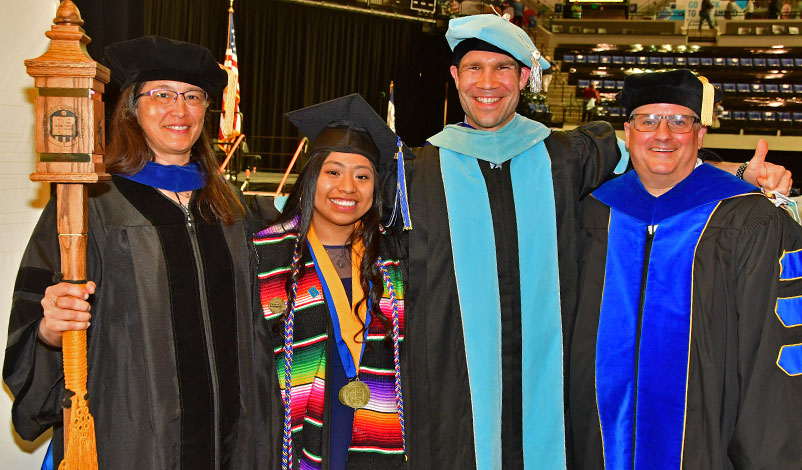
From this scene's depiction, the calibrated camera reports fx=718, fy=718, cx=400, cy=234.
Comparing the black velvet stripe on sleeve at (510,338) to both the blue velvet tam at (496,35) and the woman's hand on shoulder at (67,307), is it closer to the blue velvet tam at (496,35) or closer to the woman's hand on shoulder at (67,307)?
the blue velvet tam at (496,35)

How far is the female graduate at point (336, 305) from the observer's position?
7.72 ft

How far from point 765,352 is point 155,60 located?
7.15 ft

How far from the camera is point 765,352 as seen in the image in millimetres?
2371

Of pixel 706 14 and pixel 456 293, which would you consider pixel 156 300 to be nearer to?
pixel 456 293

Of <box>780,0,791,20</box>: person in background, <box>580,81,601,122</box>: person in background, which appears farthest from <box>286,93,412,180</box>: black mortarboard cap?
<box>780,0,791,20</box>: person in background

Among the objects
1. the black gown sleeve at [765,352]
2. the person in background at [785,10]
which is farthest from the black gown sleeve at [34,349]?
the person in background at [785,10]

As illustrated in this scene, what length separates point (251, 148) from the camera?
17.3 meters

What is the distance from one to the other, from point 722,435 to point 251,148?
15.8m

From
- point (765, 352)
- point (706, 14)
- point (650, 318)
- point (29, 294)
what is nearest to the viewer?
point (29, 294)

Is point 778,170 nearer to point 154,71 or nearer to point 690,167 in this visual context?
point 690,167

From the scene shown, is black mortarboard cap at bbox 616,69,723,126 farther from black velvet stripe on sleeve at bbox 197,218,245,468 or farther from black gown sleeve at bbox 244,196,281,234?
black velvet stripe on sleeve at bbox 197,218,245,468

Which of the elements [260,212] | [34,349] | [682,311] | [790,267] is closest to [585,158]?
Answer: [682,311]

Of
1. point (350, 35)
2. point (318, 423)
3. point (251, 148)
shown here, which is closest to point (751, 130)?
point (350, 35)

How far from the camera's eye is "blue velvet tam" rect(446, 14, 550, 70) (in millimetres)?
2830
